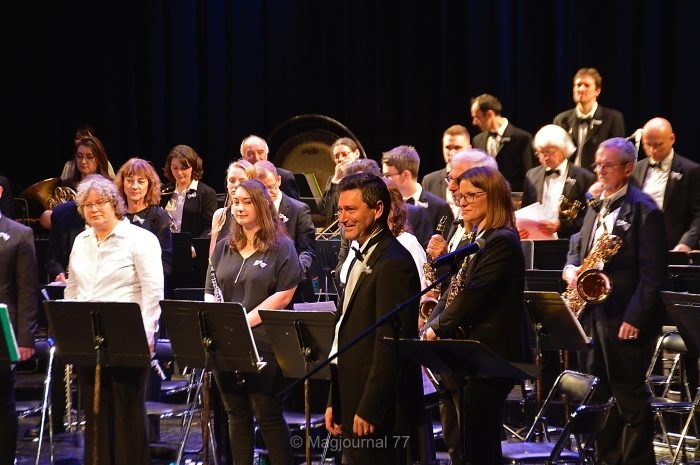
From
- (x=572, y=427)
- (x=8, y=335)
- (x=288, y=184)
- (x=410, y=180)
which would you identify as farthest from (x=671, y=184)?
(x=8, y=335)

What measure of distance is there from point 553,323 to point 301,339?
1.38 m

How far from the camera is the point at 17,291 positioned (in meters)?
6.54

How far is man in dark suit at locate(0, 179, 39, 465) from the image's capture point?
21.1 ft

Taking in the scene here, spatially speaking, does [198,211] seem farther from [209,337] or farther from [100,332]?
[209,337]

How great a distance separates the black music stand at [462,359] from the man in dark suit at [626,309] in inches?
76.6

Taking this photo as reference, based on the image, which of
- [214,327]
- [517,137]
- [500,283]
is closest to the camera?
[500,283]

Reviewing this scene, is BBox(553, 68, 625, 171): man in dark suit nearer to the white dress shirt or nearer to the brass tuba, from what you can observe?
the white dress shirt

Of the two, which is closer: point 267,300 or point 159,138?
point 267,300

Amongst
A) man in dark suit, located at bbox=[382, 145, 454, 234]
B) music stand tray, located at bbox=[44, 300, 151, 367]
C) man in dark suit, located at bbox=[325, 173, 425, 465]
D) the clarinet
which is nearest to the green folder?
music stand tray, located at bbox=[44, 300, 151, 367]

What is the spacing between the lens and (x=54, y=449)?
7.52m

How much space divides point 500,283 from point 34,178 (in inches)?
384

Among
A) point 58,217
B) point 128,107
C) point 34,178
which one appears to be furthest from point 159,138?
point 58,217

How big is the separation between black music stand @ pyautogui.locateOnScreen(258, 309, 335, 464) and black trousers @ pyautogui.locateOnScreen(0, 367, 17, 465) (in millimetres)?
1774

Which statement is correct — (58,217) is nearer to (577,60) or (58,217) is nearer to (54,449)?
(54,449)
